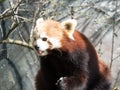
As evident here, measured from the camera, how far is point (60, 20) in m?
6.51

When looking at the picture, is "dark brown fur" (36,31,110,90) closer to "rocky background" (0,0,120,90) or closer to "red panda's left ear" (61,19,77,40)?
"red panda's left ear" (61,19,77,40)

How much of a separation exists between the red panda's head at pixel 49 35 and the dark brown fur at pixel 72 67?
0.06 metres

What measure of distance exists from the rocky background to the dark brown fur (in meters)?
1.29

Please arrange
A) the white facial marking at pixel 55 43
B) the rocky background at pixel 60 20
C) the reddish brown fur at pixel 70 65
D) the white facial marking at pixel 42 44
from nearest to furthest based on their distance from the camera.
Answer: the white facial marking at pixel 42 44 < the white facial marking at pixel 55 43 < the reddish brown fur at pixel 70 65 < the rocky background at pixel 60 20

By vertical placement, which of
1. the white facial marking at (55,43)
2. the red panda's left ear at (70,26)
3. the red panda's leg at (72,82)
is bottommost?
the red panda's leg at (72,82)

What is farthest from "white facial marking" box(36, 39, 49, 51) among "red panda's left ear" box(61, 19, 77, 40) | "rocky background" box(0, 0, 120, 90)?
"rocky background" box(0, 0, 120, 90)

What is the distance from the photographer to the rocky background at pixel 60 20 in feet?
20.4

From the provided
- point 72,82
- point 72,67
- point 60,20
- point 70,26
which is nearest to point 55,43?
point 70,26

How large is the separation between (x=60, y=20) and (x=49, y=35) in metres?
2.19

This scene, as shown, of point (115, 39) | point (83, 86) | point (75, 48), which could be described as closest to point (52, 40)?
point (75, 48)

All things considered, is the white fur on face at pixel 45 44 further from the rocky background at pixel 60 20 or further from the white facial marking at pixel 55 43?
the rocky background at pixel 60 20

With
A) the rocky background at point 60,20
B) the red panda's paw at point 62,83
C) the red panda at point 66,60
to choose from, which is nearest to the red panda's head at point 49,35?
the red panda at point 66,60

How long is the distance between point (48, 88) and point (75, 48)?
0.57 m

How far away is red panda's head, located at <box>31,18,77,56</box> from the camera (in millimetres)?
4234
